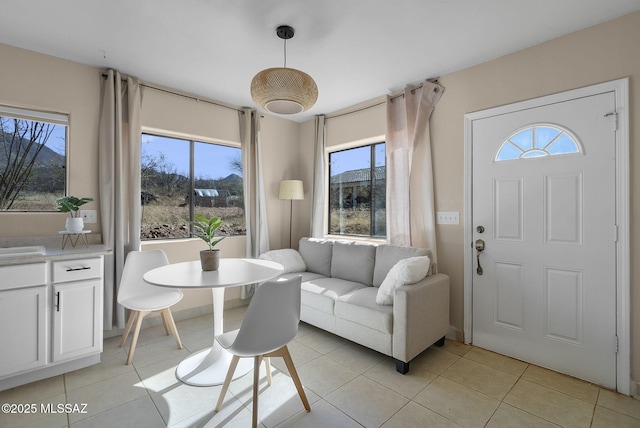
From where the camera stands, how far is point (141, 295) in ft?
8.70

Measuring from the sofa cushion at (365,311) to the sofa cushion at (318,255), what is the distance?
82 cm

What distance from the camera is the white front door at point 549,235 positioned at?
6.86 feet

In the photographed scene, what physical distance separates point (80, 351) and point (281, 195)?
2.59 meters

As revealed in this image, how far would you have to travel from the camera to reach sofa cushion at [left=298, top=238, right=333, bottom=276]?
3594 mm

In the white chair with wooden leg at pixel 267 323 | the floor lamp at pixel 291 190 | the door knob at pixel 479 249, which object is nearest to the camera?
the white chair with wooden leg at pixel 267 323

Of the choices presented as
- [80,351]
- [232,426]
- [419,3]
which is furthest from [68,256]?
[419,3]

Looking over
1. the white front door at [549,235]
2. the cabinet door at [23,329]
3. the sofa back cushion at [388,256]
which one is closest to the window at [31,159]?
the cabinet door at [23,329]

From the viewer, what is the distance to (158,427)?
1.66 metres

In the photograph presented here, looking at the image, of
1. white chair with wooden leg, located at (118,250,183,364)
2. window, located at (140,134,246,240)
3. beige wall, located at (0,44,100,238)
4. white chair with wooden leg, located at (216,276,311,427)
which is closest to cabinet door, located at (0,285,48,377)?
white chair with wooden leg, located at (118,250,183,364)

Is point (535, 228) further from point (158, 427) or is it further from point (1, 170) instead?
point (1, 170)

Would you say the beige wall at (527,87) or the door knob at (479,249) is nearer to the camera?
the beige wall at (527,87)

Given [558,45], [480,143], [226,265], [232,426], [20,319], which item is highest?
[558,45]

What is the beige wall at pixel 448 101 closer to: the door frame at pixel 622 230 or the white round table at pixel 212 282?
the door frame at pixel 622 230

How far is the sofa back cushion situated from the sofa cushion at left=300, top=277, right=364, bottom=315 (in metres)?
0.22
